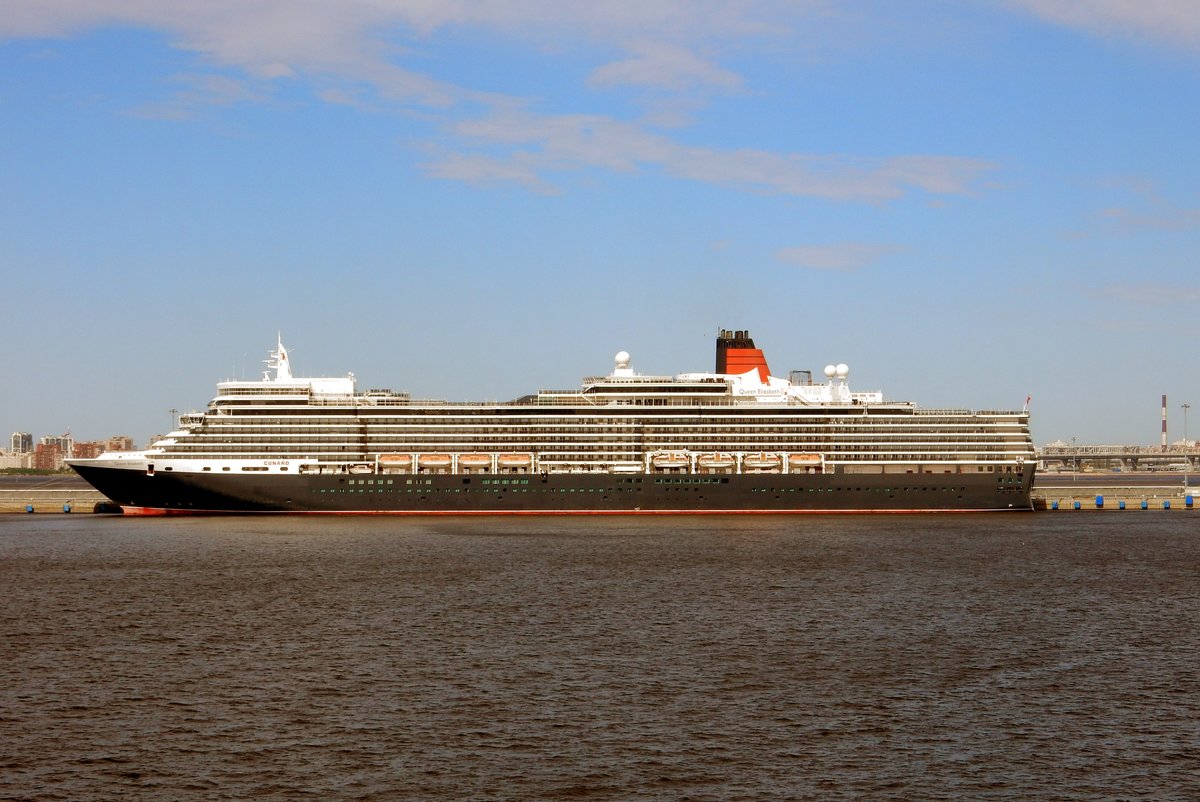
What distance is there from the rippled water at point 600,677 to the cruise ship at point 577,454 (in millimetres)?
27118

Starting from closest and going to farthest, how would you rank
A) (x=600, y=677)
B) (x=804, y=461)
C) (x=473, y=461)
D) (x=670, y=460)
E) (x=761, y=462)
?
1. (x=600, y=677)
2. (x=473, y=461)
3. (x=670, y=460)
4. (x=804, y=461)
5. (x=761, y=462)

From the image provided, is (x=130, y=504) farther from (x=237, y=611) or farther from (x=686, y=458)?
(x=237, y=611)

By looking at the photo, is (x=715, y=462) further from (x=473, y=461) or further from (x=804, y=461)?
(x=473, y=461)

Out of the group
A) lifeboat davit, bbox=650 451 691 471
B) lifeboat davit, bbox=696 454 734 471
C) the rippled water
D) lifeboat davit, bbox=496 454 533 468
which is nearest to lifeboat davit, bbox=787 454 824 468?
lifeboat davit, bbox=696 454 734 471

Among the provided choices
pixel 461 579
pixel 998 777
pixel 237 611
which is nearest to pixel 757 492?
pixel 461 579

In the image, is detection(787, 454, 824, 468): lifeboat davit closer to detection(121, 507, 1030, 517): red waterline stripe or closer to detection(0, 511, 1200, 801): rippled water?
detection(121, 507, 1030, 517): red waterline stripe

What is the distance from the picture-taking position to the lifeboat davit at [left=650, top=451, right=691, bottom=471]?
3403 inches

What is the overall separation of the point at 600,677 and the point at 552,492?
55.1 m

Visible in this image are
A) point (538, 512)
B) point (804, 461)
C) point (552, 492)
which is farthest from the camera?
point (804, 461)

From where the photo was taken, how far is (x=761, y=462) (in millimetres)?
87500

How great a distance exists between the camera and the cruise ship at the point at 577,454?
83.4 meters

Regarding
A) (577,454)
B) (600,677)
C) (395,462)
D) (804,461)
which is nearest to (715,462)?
(804,461)

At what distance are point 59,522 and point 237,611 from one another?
48.6m

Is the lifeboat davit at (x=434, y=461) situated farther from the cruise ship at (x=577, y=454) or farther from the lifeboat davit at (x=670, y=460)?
the lifeboat davit at (x=670, y=460)
